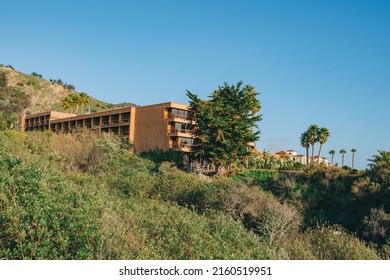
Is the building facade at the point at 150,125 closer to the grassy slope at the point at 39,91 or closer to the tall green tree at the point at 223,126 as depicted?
the tall green tree at the point at 223,126

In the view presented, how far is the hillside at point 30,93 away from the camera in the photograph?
A: 116 m

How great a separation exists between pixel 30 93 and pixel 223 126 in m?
93.9

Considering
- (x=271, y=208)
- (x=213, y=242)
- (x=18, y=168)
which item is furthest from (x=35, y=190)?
(x=271, y=208)

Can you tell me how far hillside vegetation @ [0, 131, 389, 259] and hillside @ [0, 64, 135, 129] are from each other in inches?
2624

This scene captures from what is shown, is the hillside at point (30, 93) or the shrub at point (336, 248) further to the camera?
the hillside at point (30, 93)

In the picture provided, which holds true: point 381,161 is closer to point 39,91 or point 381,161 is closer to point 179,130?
point 179,130

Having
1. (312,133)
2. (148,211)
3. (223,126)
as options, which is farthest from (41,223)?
(312,133)

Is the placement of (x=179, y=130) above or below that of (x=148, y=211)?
above

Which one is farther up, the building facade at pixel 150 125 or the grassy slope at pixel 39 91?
the grassy slope at pixel 39 91

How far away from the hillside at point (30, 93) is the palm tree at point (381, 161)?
291ft

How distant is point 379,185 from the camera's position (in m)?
40.3

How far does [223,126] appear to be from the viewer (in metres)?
50.0

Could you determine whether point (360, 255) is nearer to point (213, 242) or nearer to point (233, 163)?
point (213, 242)

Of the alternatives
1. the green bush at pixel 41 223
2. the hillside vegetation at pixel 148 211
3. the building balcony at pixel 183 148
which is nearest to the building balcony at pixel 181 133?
the building balcony at pixel 183 148
